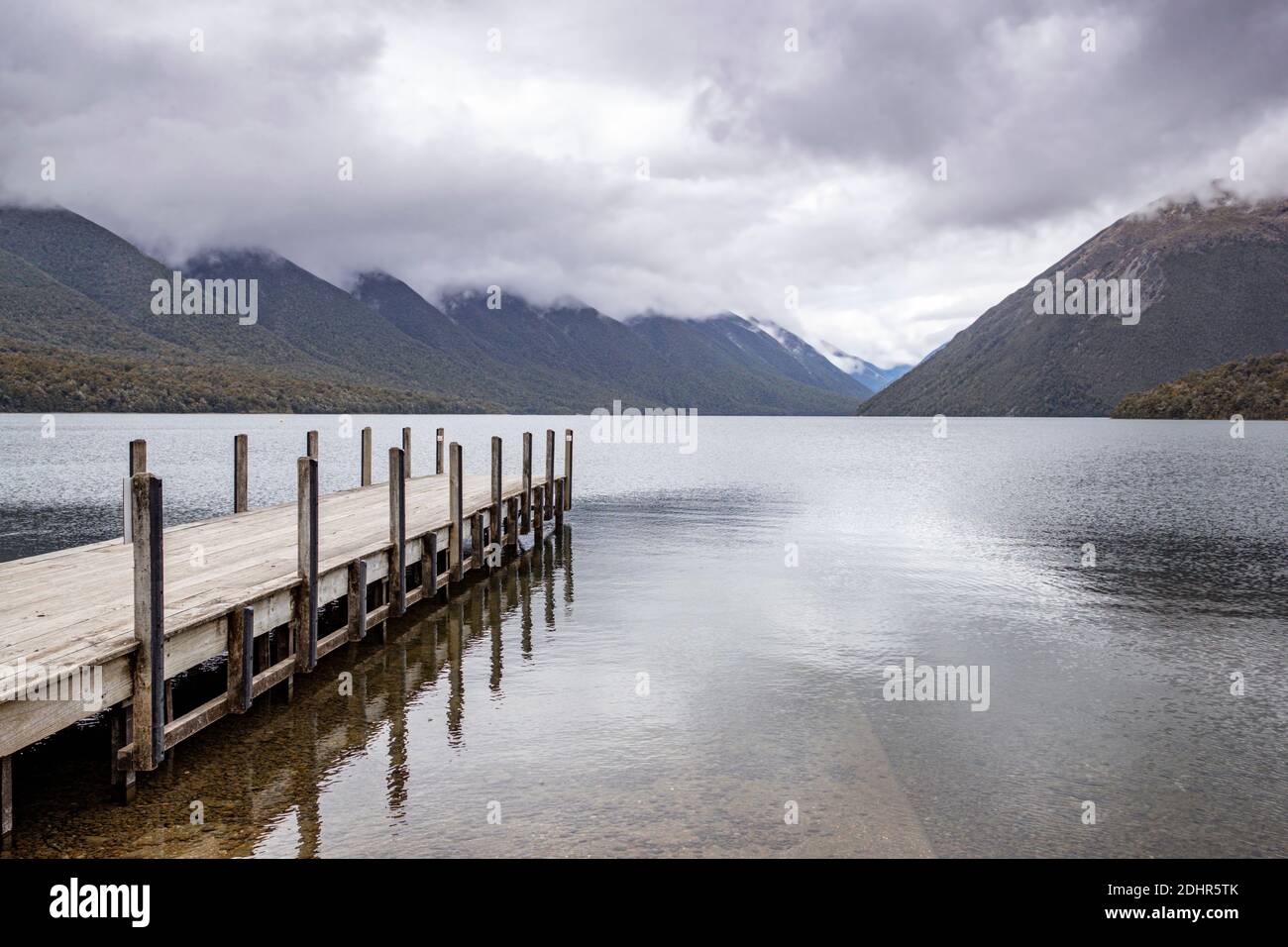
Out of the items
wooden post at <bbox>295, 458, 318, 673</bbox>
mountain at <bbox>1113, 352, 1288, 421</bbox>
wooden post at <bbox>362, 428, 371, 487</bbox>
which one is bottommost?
wooden post at <bbox>295, 458, 318, 673</bbox>

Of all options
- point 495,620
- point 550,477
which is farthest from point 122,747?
point 550,477

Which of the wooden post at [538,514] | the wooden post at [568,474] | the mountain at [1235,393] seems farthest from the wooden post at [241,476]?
the mountain at [1235,393]

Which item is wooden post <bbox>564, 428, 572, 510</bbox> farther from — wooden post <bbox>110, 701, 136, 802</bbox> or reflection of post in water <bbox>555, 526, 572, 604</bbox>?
wooden post <bbox>110, 701, 136, 802</bbox>

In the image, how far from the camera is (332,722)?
453 inches

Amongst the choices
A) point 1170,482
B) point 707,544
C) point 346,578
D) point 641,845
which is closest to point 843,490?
point 1170,482

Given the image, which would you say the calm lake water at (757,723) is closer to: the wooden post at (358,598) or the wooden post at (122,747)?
the wooden post at (122,747)

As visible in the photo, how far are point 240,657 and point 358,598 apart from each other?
3.95 meters

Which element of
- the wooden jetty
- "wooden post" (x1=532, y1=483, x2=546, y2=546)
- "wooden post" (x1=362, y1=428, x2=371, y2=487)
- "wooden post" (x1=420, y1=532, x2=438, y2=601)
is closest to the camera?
the wooden jetty

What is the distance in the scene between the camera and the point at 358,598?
47.2ft

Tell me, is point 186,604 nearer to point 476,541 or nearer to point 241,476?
point 476,541

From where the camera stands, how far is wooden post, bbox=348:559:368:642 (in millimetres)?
14297

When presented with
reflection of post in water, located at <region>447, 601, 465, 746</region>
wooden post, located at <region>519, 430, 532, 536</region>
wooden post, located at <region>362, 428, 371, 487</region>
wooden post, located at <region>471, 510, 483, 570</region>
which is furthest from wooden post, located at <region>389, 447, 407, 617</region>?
wooden post, located at <region>362, 428, 371, 487</region>

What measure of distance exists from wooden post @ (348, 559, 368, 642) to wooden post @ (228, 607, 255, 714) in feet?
12.3
